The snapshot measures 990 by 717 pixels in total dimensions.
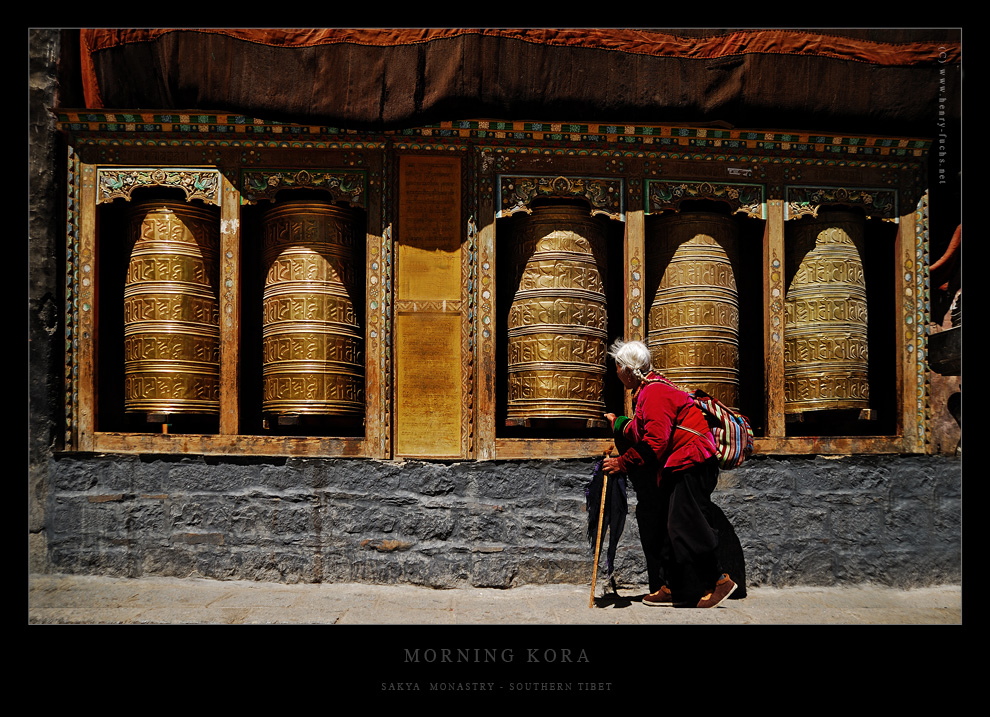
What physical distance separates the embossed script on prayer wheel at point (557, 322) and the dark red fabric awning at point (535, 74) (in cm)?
87

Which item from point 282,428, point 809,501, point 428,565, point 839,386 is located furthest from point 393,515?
point 839,386

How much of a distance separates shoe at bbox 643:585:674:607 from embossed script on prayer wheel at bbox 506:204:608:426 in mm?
1292

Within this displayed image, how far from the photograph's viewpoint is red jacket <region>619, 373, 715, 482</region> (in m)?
4.45

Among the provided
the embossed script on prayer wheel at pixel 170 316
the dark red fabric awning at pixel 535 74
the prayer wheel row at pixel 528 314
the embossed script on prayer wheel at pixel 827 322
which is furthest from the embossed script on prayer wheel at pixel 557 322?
the embossed script on prayer wheel at pixel 170 316

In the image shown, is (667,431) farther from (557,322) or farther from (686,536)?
(557,322)

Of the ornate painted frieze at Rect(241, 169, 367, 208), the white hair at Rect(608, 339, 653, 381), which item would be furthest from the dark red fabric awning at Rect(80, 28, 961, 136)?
the white hair at Rect(608, 339, 653, 381)

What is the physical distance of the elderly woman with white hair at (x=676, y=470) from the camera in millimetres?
4465

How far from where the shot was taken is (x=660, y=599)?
470cm

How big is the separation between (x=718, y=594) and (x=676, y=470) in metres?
0.91

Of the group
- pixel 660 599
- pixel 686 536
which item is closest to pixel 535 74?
pixel 686 536

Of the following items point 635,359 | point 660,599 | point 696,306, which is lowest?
point 660,599

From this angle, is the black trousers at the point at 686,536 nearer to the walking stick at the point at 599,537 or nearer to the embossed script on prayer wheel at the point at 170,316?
the walking stick at the point at 599,537

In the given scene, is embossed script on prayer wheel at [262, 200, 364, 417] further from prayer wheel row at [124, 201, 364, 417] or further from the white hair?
the white hair

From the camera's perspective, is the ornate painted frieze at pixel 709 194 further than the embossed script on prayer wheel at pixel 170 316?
Yes
